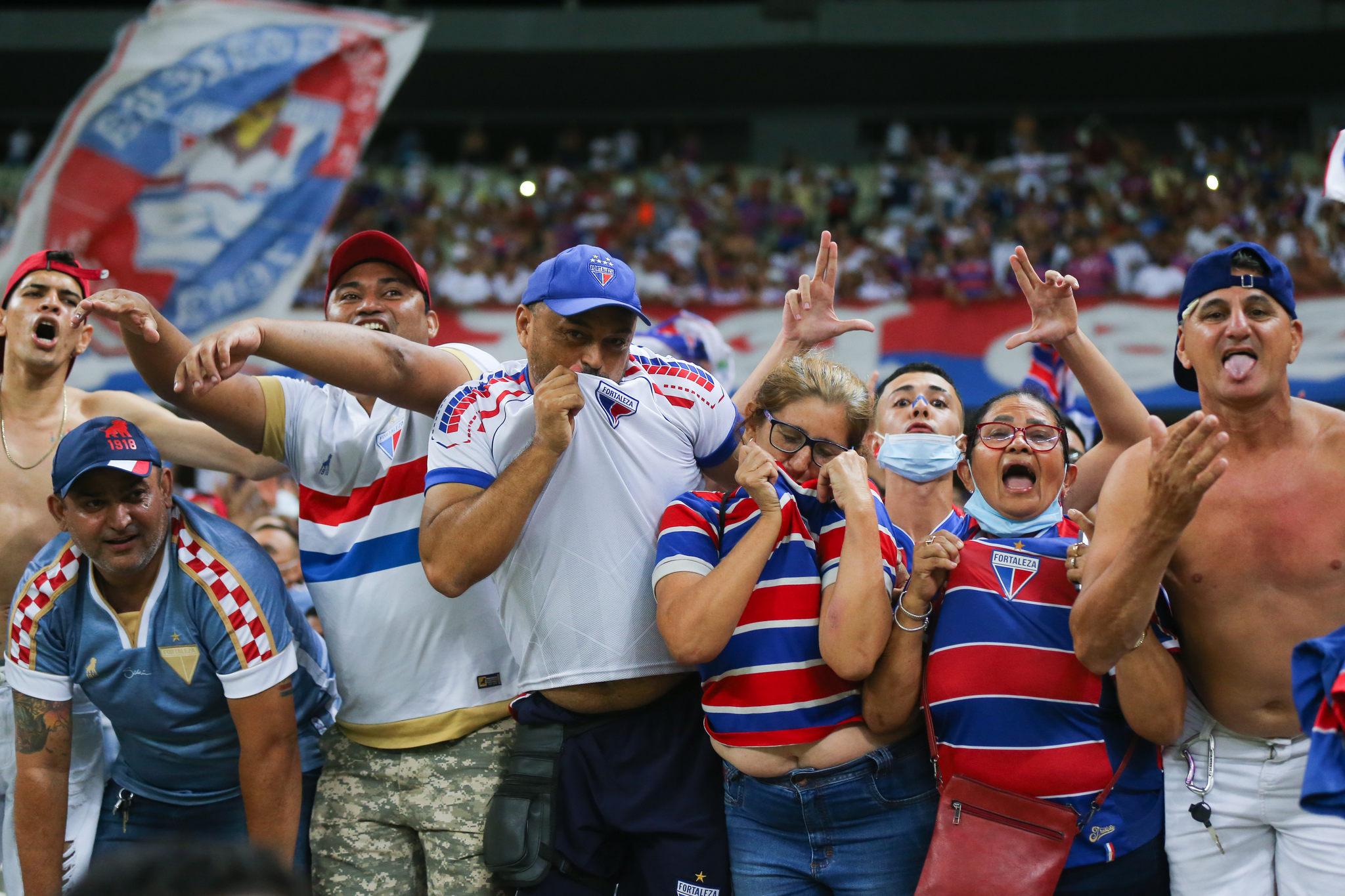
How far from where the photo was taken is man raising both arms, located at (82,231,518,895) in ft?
10.2

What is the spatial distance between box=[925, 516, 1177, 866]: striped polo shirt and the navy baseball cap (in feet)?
7.06

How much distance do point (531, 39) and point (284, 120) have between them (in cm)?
1001

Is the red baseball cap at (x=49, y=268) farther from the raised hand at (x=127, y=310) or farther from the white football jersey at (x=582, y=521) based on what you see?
the white football jersey at (x=582, y=521)

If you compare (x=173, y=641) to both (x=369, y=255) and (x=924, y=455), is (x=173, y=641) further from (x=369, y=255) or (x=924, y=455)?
(x=924, y=455)

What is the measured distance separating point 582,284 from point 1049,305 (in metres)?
1.43

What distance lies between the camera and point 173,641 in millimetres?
3309

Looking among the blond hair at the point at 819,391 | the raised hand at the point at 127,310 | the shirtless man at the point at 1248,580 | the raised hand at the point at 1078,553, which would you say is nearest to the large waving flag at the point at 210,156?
the raised hand at the point at 127,310

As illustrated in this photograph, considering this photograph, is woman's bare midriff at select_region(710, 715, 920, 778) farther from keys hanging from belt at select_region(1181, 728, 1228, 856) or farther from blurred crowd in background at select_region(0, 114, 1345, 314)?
blurred crowd in background at select_region(0, 114, 1345, 314)

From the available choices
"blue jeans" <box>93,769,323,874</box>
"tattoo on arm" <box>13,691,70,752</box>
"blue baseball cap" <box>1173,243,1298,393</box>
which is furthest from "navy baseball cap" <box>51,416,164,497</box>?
"blue baseball cap" <box>1173,243,1298,393</box>

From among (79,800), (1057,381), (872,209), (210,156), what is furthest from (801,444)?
(872,209)

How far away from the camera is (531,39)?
Answer: 1819cm

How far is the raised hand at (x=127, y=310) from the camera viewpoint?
2.90 meters

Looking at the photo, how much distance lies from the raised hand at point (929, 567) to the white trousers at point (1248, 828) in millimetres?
812

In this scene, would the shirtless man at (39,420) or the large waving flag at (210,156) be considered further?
the large waving flag at (210,156)
